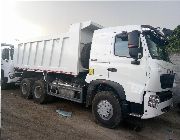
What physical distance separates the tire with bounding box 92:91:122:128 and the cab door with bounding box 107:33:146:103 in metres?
0.42

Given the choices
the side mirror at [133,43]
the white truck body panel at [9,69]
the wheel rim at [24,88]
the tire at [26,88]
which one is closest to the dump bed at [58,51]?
the tire at [26,88]

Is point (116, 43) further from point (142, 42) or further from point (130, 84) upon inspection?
point (130, 84)

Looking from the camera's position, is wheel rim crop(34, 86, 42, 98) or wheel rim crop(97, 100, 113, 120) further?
wheel rim crop(34, 86, 42, 98)

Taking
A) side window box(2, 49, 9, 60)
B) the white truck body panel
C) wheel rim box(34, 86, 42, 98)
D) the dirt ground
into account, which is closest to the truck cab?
the dirt ground

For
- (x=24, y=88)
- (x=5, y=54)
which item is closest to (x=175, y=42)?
(x=24, y=88)

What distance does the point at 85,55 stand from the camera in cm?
772

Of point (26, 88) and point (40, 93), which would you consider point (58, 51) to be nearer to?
point (40, 93)

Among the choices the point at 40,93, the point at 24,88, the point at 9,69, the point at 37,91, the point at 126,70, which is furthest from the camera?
the point at 9,69

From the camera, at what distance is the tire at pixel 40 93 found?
9.23 meters

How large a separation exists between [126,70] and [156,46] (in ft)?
3.79

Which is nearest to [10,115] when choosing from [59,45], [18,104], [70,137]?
[18,104]

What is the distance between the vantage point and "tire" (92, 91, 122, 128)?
629cm

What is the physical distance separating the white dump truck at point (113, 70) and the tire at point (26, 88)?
1103 mm

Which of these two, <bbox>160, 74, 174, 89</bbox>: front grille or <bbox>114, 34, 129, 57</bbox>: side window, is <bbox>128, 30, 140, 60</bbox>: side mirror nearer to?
<bbox>114, 34, 129, 57</bbox>: side window
